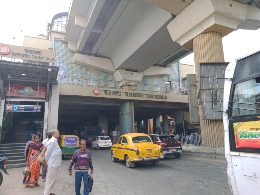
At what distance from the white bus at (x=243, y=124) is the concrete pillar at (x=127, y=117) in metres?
22.3

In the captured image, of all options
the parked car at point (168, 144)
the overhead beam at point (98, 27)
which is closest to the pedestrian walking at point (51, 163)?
the parked car at point (168, 144)

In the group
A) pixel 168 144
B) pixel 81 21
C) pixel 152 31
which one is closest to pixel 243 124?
pixel 168 144

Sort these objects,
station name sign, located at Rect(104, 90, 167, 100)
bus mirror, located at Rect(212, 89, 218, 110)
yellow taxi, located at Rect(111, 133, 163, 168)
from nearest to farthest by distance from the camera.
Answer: bus mirror, located at Rect(212, 89, 218, 110), yellow taxi, located at Rect(111, 133, 163, 168), station name sign, located at Rect(104, 90, 167, 100)

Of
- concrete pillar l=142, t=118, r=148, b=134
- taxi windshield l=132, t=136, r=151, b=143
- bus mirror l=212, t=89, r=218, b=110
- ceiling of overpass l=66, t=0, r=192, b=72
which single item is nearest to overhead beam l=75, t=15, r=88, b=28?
ceiling of overpass l=66, t=0, r=192, b=72

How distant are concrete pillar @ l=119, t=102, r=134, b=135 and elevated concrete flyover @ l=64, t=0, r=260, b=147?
6.60 metres

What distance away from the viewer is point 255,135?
11.3ft

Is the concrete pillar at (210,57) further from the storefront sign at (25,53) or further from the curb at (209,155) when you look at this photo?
the storefront sign at (25,53)

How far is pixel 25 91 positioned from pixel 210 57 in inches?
598

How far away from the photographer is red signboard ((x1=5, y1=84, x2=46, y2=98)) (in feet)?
54.2

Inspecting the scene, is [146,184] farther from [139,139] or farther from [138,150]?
[139,139]

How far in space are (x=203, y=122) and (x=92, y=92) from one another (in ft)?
42.5

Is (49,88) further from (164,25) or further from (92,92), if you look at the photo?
(164,25)

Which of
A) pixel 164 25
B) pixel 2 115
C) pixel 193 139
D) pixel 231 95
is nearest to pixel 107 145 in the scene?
pixel 193 139

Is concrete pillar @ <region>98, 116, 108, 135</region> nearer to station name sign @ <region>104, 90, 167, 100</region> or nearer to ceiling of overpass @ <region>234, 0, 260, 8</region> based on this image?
station name sign @ <region>104, 90, 167, 100</region>
